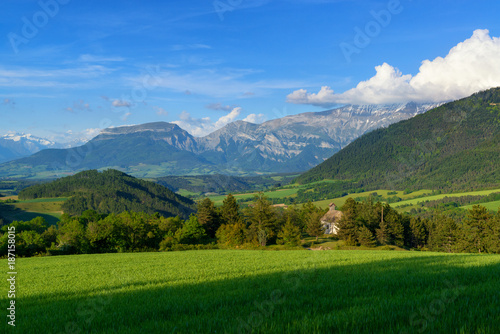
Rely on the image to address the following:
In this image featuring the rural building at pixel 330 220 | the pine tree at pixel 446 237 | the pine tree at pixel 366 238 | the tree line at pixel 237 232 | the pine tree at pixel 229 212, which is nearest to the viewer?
the tree line at pixel 237 232

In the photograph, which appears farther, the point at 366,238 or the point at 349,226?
the point at 349,226

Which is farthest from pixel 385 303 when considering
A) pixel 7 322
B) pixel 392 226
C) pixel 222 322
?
pixel 392 226

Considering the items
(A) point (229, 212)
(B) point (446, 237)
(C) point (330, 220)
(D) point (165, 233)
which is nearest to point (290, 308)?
(D) point (165, 233)

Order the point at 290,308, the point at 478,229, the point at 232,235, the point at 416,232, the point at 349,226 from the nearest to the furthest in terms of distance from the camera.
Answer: the point at 290,308
the point at 478,229
the point at 232,235
the point at 349,226
the point at 416,232

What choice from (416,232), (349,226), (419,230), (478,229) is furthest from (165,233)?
(478,229)

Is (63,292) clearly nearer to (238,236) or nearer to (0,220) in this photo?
(238,236)

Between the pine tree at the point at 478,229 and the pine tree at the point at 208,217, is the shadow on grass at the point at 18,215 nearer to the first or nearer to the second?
the pine tree at the point at 208,217

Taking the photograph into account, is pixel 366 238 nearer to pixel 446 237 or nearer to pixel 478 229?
pixel 478 229

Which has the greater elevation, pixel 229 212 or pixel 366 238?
pixel 229 212

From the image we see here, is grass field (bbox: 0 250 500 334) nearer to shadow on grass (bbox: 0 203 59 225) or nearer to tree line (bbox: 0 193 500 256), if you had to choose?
tree line (bbox: 0 193 500 256)

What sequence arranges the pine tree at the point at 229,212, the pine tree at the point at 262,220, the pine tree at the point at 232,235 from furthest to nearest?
the pine tree at the point at 229,212, the pine tree at the point at 262,220, the pine tree at the point at 232,235

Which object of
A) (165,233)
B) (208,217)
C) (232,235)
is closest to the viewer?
(232,235)

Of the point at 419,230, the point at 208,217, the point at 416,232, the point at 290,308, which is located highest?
the point at 290,308

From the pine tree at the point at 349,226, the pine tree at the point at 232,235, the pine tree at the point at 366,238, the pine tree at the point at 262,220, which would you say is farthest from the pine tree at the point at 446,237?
the pine tree at the point at 232,235
